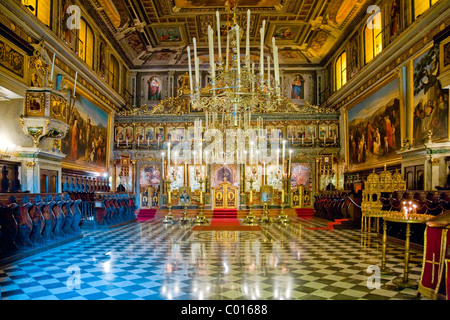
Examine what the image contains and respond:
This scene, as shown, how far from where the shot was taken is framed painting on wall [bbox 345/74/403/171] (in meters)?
15.3

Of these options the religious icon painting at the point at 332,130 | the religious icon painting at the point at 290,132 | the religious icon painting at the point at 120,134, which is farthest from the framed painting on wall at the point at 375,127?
the religious icon painting at the point at 120,134

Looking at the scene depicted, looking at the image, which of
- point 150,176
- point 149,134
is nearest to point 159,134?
point 149,134

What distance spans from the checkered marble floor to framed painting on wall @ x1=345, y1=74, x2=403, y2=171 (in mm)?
6601

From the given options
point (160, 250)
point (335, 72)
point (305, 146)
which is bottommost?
point (160, 250)

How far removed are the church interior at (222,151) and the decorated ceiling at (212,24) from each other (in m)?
0.12

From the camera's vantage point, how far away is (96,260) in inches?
293

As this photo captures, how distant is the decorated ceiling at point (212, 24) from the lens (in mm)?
19375

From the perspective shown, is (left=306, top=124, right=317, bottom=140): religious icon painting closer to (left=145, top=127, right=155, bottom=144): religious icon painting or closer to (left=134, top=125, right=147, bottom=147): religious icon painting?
(left=145, top=127, right=155, bottom=144): religious icon painting

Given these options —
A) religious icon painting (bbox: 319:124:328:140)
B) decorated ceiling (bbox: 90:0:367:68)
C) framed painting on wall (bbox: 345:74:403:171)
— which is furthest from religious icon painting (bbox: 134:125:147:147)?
framed painting on wall (bbox: 345:74:403:171)

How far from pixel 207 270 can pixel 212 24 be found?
61.1ft

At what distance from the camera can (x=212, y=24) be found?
22172 mm

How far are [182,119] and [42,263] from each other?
58.6ft
